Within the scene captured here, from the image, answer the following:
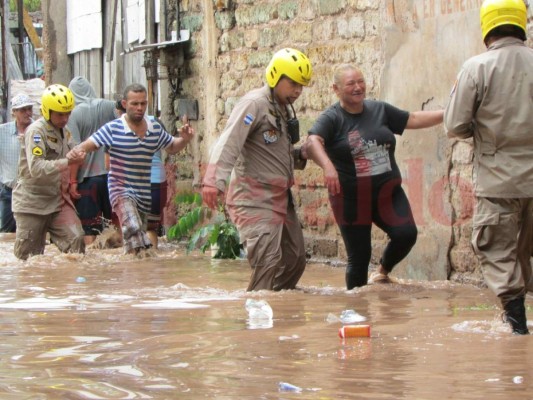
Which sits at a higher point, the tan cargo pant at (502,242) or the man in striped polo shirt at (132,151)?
the man in striped polo shirt at (132,151)

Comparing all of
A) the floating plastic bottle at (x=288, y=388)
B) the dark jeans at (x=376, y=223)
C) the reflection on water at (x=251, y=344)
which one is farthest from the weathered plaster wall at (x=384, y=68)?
the floating plastic bottle at (x=288, y=388)

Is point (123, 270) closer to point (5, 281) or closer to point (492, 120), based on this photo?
point (5, 281)

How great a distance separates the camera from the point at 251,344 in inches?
237

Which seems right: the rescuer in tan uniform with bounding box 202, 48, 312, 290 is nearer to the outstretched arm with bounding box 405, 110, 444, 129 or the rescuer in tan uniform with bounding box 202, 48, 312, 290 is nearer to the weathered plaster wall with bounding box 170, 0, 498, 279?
the outstretched arm with bounding box 405, 110, 444, 129

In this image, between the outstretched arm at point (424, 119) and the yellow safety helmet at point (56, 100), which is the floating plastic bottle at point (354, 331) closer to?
the outstretched arm at point (424, 119)

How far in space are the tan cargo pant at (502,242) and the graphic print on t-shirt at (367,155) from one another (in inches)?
91.1

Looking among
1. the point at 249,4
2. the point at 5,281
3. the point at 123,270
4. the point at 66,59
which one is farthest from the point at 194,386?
the point at 66,59

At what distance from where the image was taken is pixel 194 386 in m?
4.97

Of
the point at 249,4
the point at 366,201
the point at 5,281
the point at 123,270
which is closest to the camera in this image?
the point at 366,201

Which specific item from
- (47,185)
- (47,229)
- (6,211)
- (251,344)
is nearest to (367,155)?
(251,344)

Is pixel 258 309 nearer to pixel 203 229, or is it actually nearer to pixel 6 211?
pixel 203 229

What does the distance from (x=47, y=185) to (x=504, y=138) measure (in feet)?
18.9

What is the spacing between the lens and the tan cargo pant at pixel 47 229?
11.1 m

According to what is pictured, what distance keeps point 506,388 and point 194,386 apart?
1.21m
